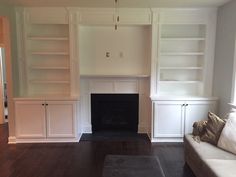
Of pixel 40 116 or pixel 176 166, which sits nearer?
pixel 176 166

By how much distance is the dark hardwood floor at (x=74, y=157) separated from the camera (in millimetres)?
3068

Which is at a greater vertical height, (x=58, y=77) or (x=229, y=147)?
(x=58, y=77)

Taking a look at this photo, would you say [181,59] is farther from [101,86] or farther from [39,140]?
[39,140]

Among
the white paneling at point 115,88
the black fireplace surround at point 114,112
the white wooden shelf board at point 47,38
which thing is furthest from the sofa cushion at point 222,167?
the white wooden shelf board at point 47,38

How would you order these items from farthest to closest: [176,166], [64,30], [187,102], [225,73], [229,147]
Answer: [64,30] < [187,102] < [225,73] < [176,166] < [229,147]

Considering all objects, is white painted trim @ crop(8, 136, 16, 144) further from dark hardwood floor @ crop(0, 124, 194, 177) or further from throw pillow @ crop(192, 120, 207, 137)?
throw pillow @ crop(192, 120, 207, 137)

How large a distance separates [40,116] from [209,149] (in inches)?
117

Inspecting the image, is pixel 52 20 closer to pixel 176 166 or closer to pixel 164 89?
pixel 164 89

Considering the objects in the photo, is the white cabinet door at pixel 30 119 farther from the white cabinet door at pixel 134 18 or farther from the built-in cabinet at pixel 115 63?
the white cabinet door at pixel 134 18

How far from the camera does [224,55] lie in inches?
152

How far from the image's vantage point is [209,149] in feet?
9.12

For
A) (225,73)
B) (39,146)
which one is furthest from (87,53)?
(225,73)

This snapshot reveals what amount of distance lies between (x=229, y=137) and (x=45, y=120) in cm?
310

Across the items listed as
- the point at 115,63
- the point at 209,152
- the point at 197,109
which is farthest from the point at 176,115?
the point at 115,63
